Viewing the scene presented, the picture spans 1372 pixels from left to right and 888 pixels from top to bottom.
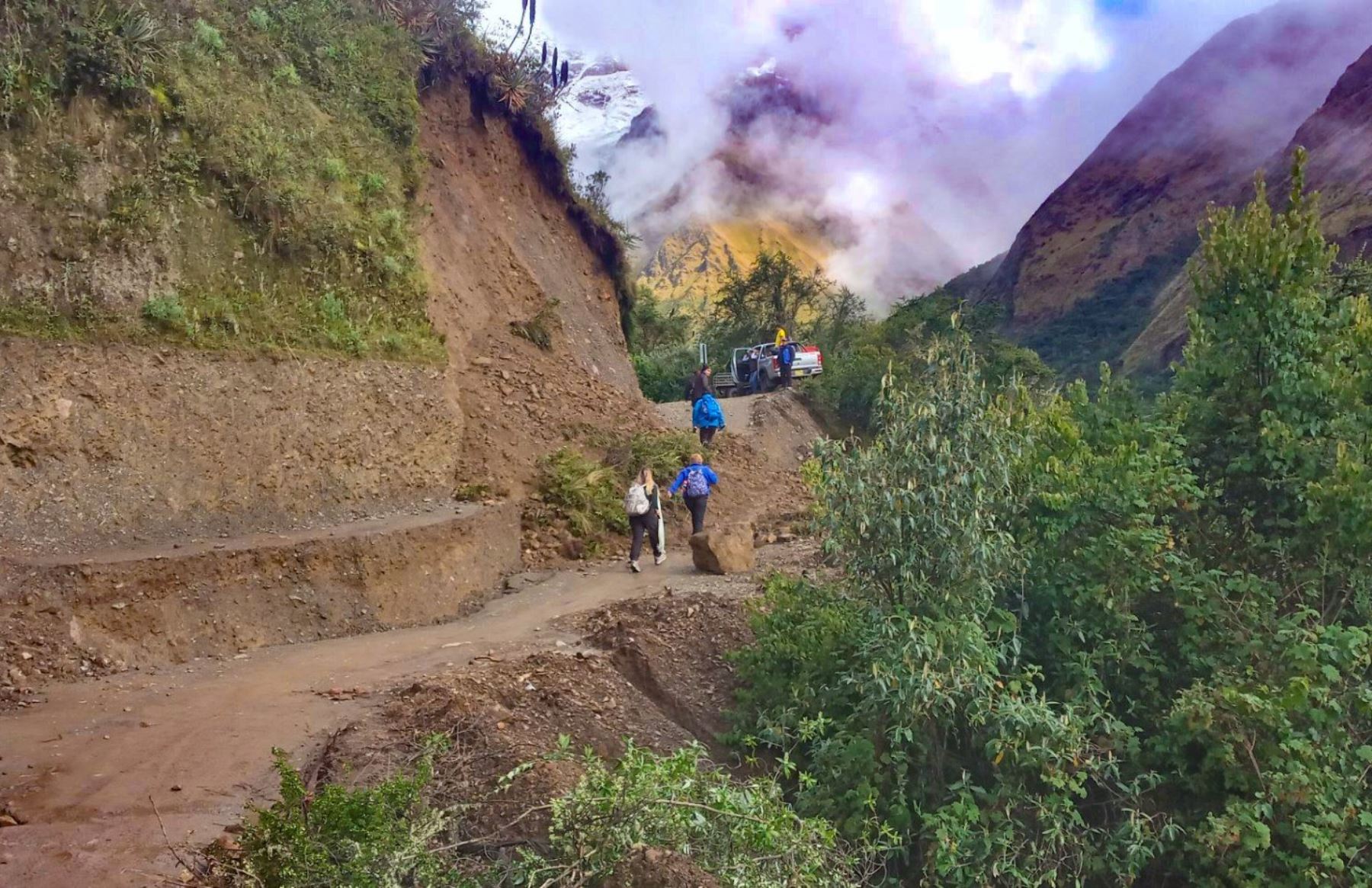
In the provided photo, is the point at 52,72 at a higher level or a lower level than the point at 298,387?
higher

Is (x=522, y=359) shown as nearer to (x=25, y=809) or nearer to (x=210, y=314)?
(x=210, y=314)

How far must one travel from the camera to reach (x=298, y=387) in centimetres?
1127

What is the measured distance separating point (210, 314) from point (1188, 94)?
1637 inches

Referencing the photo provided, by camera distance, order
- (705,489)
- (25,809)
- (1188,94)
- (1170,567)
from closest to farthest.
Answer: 1. (25,809)
2. (1170,567)
3. (705,489)
4. (1188,94)

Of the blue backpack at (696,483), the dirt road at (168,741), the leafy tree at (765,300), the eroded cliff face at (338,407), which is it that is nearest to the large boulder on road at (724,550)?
the blue backpack at (696,483)

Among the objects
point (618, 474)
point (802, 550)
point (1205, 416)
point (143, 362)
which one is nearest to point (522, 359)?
point (618, 474)

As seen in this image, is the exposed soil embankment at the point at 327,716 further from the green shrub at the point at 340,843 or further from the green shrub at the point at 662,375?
the green shrub at the point at 662,375

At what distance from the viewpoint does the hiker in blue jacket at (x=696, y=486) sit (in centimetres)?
1340

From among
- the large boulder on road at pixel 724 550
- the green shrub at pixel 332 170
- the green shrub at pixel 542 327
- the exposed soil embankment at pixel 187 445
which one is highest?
the green shrub at pixel 332 170

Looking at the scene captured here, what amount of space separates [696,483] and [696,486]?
3 centimetres

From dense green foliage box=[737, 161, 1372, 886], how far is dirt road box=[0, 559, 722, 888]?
317 centimetres

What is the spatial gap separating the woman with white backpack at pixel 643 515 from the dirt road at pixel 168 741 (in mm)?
2619

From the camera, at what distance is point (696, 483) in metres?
13.4

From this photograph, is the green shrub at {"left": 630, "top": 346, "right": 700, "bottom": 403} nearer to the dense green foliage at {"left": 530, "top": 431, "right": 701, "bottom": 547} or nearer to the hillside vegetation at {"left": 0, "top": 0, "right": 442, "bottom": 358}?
the dense green foliage at {"left": 530, "top": 431, "right": 701, "bottom": 547}
